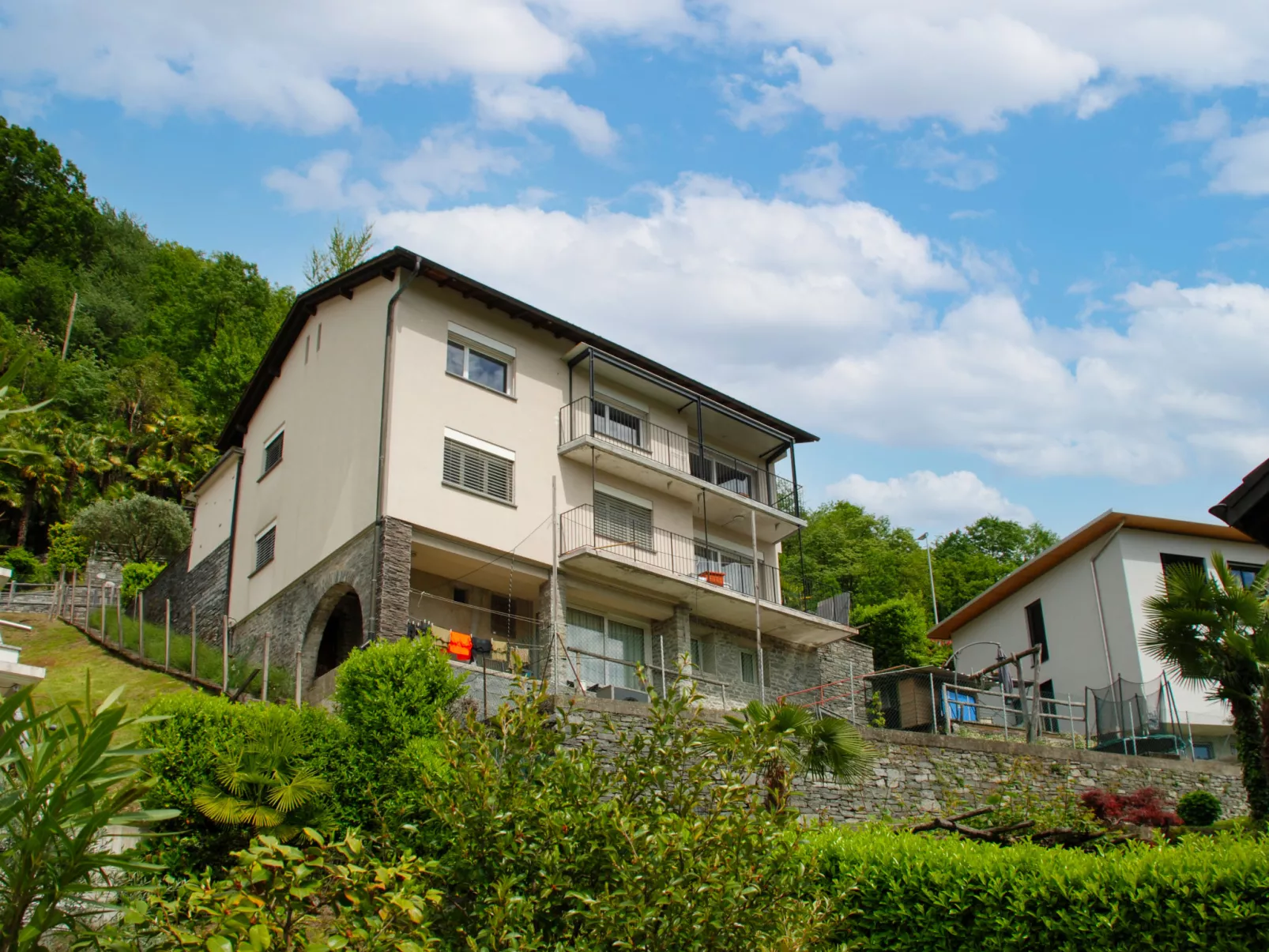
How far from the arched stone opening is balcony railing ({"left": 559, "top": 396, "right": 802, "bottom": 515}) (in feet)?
18.2

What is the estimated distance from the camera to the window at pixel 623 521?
24.8m

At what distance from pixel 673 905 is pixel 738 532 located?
22715 mm

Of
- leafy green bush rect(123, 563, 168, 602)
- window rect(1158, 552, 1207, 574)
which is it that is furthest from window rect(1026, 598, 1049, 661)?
leafy green bush rect(123, 563, 168, 602)

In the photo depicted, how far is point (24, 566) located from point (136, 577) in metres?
5.39

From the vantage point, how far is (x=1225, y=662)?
15656 mm

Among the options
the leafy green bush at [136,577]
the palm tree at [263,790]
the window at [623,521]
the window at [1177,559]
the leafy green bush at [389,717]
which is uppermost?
the leafy green bush at [136,577]

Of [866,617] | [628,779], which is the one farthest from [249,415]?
[628,779]

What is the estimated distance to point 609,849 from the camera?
6137 millimetres

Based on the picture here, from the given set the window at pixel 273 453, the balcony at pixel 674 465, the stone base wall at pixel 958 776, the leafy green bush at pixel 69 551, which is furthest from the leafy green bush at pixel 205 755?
the leafy green bush at pixel 69 551

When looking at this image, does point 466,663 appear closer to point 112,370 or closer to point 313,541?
point 313,541

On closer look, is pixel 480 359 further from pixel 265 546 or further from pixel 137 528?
pixel 137 528

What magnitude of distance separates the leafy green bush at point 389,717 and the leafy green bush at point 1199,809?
473 inches

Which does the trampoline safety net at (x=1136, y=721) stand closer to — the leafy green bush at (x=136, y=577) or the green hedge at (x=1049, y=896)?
the green hedge at (x=1049, y=896)

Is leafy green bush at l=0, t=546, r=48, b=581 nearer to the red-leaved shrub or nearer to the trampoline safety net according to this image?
the trampoline safety net
